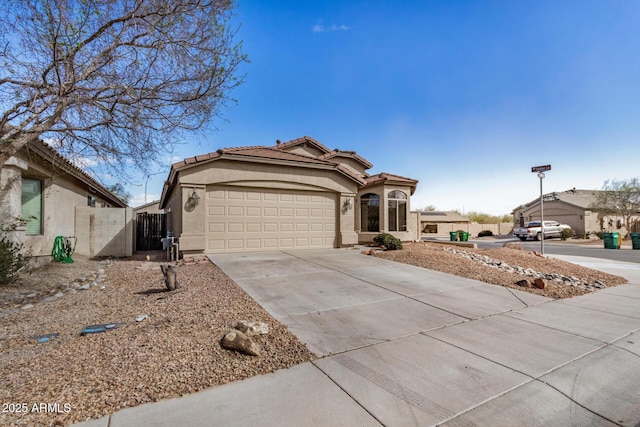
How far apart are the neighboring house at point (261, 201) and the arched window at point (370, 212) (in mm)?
356

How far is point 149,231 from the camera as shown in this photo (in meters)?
16.2

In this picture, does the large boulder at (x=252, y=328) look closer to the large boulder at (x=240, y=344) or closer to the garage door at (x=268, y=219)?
the large boulder at (x=240, y=344)

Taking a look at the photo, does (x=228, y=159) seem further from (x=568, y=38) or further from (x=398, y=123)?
(x=568, y=38)

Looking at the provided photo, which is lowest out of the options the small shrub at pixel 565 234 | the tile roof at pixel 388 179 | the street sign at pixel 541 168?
the small shrub at pixel 565 234

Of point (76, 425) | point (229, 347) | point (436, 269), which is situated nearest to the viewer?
point (76, 425)

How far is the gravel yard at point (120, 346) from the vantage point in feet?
8.14

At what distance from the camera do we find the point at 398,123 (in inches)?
667

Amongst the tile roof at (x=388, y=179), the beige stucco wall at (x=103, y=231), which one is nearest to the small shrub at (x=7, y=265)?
the beige stucco wall at (x=103, y=231)

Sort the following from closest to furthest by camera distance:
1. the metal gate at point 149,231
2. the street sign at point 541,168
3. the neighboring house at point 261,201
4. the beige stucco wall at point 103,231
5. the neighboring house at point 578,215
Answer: the neighboring house at point 261,201
the beige stucco wall at point 103,231
the street sign at point 541,168
the metal gate at point 149,231
the neighboring house at point 578,215

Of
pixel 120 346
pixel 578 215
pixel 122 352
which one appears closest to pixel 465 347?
pixel 122 352

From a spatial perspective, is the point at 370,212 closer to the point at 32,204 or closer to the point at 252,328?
the point at 252,328

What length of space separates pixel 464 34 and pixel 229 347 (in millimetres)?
12312

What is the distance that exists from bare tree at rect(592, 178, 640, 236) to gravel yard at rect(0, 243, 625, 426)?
34.1m

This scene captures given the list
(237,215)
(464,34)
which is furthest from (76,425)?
(464,34)
